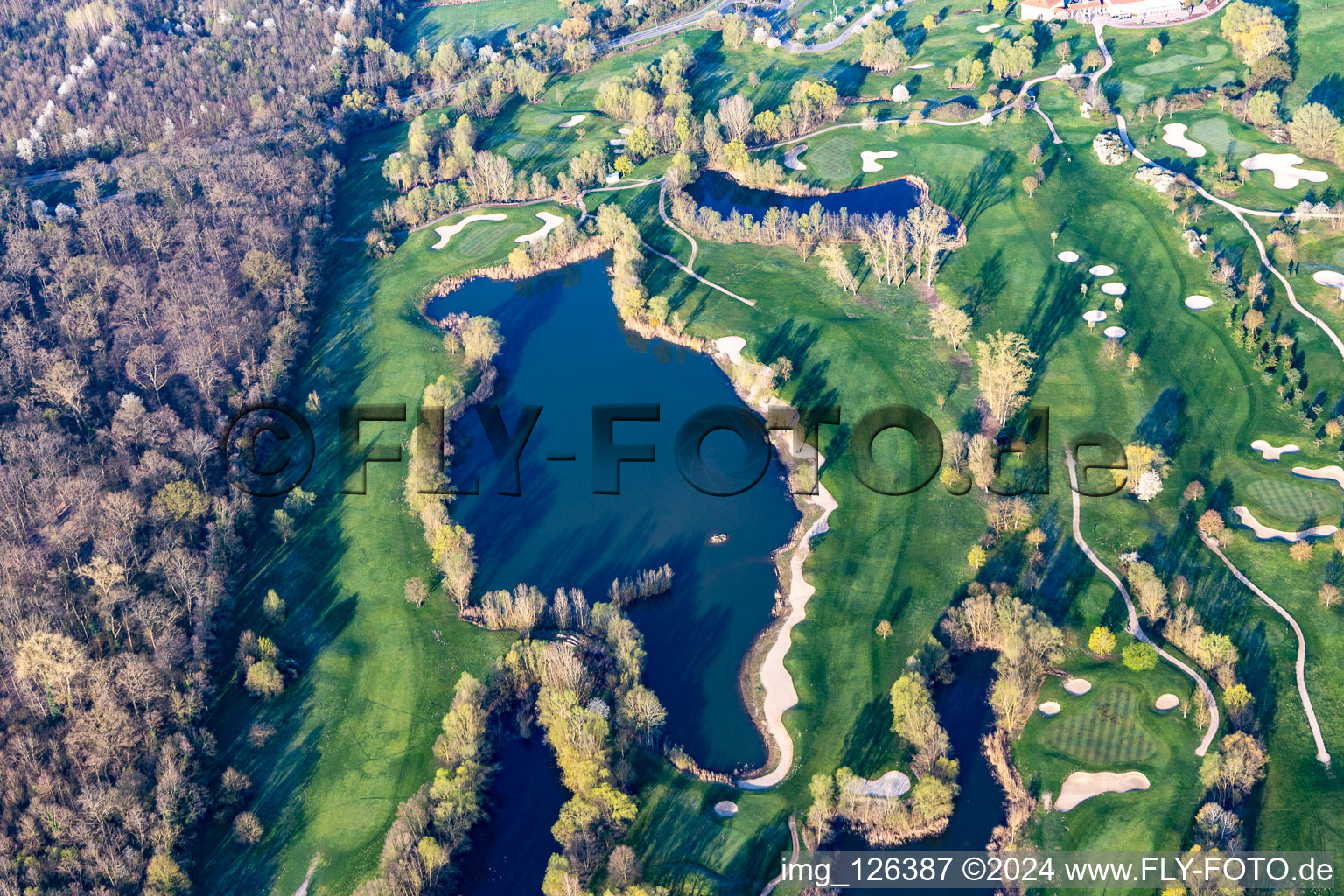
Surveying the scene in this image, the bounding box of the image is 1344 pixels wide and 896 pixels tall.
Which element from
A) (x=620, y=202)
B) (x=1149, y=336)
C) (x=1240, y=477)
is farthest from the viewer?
(x=620, y=202)

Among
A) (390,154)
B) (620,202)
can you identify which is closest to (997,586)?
(620,202)

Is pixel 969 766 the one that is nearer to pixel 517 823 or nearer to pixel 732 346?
pixel 517 823

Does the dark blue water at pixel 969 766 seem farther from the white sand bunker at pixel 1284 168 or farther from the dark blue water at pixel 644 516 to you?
the white sand bunker at pixel 1284 168

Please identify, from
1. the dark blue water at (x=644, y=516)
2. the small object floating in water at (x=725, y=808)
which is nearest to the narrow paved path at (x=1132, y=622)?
the dark blue water at (x=644, y=516)

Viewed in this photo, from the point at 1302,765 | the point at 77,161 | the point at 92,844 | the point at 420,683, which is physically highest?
the point at 77,161

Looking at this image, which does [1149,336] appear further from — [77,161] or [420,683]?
[77,161]

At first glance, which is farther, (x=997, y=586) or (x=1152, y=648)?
(x=997, y=586)
